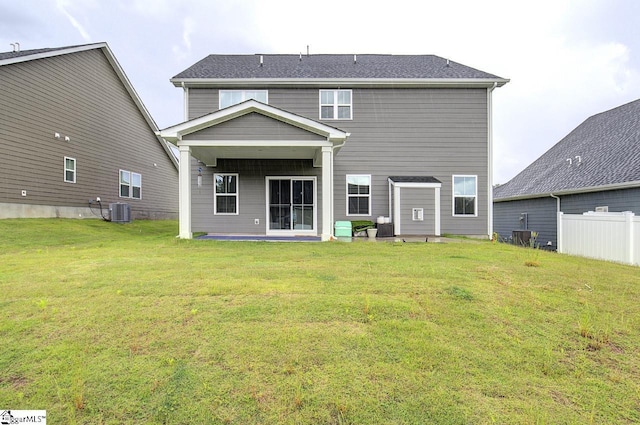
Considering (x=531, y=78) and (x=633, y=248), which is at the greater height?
(x=531, y=78)

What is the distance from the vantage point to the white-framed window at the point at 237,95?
11977 mm

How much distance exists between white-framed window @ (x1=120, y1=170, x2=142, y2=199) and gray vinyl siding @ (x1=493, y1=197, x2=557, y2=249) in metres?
21.0

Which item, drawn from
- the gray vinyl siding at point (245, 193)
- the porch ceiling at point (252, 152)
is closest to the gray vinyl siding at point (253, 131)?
the porch ceiling at point (252, 152)

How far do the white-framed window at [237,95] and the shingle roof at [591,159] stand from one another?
13.1 m

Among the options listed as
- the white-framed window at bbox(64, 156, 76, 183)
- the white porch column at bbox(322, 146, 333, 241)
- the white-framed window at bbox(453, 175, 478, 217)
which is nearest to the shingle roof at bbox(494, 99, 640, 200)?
the white-framed window at bbox(453, 175, 478, 217)

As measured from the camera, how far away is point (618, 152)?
12.6 meters

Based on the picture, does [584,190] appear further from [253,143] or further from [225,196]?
[225,196]

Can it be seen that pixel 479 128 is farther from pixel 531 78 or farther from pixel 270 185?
pixel 531 78

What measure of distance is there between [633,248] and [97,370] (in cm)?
1043

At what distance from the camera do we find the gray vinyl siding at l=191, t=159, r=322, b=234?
11.7 m

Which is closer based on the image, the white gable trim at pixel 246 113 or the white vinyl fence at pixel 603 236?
the white vinyl fence at pixel 603 236

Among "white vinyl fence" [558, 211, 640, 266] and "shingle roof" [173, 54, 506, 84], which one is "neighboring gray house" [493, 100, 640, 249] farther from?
"shingle roof" [173, 54, 506, 84]

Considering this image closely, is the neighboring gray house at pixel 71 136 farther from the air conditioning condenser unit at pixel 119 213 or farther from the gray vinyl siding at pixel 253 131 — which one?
the gray vinyl siding at pixel 253 131

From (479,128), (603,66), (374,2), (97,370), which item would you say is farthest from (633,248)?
(603,66)
